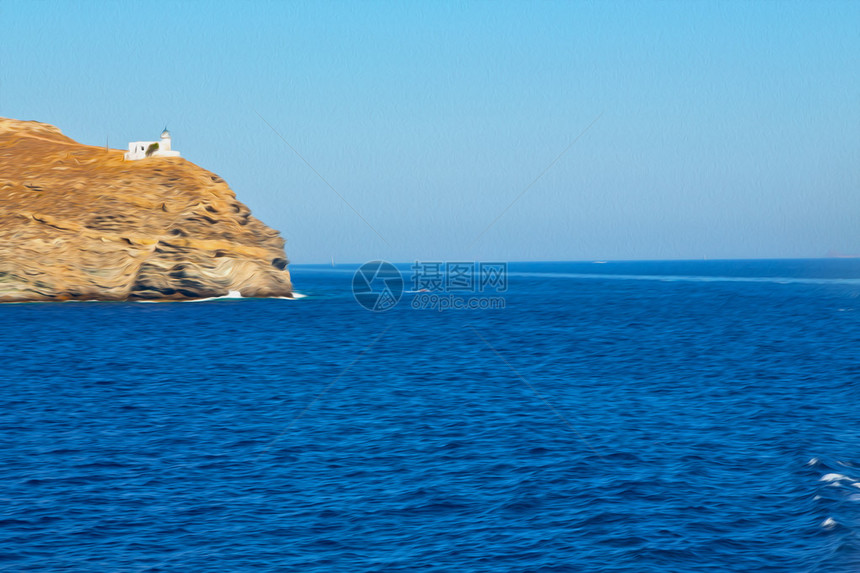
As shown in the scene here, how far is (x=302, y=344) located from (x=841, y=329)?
55.8 meters

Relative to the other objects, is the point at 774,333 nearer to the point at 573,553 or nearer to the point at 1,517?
the point at 573,553

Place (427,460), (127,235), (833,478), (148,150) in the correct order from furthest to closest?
(148,150)
(127,235)
(427,460)
(833,478)

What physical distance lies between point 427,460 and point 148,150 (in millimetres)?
122095

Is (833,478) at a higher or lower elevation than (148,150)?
lower

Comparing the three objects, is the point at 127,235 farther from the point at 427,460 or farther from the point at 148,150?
the point at 427,460

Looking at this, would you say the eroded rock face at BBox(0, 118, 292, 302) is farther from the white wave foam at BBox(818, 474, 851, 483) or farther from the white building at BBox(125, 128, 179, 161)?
the white wave foam at BBox(818, 474, 851, 483)

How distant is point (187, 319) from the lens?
8362cm

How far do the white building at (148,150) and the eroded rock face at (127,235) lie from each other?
308cm

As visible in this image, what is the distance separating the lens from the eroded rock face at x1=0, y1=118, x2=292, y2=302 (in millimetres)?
104500

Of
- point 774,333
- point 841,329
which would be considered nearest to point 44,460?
point 774,333

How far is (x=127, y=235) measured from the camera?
10688cm

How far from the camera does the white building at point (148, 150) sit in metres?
131

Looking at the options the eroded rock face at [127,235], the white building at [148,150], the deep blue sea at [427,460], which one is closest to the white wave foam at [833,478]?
the deep blue sea at [427,460]

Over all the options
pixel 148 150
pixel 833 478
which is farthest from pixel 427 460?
pixel 148 150
